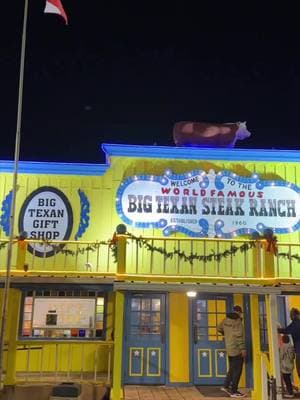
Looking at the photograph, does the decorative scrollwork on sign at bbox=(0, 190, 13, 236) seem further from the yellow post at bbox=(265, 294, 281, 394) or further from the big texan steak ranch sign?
the yellow post at bbox=(265, 294, 281, 394)

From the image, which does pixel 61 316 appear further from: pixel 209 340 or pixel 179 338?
pixel 209 340

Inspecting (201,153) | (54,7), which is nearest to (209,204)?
(201,153)

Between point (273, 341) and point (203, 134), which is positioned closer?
point (273, 341)

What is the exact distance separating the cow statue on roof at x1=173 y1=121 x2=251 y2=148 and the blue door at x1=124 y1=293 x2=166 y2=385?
429cm

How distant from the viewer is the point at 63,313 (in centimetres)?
1162

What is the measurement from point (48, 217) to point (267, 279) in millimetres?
5723

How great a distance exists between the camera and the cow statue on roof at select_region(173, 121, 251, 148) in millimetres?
13445

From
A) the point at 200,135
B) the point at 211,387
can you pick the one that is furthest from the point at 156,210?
the point at 211,387

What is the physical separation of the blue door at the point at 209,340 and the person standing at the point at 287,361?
1.93 metres

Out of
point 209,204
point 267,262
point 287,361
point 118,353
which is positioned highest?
point 209,204

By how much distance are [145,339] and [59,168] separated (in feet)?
15.9

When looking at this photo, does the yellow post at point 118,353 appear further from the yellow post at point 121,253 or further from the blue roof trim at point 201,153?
the blue roof trim at point 201,153

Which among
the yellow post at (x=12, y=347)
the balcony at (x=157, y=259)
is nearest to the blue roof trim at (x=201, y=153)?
the balcony at (x=157, y=259)

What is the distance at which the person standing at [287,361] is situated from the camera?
10.1 meters
